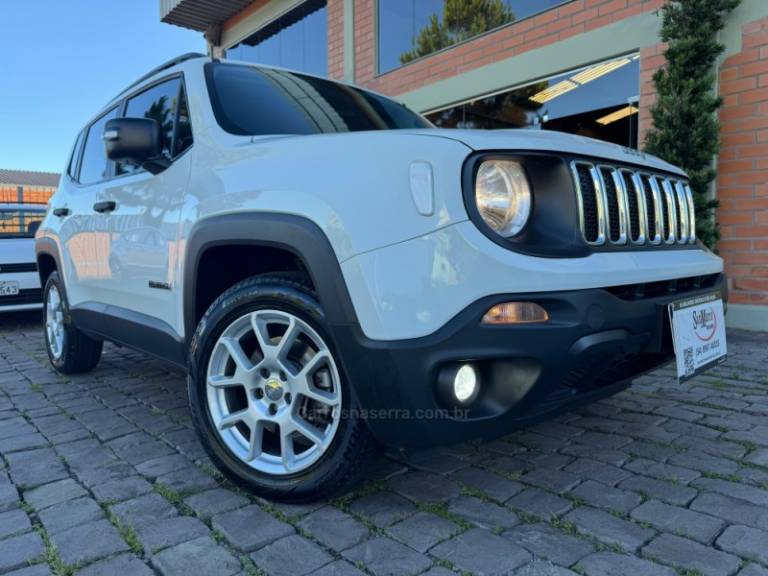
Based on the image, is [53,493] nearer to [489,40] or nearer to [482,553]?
[482,553]

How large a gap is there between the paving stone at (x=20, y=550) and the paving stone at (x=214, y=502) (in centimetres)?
46

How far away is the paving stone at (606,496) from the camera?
79.1 inches

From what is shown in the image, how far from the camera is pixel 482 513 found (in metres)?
1.97

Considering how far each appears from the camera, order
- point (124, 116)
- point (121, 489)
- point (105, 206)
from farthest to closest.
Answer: point (124, 116)
point (105, 206)
point (121, 489)

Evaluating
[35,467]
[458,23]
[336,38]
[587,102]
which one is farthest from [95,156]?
[336,38]

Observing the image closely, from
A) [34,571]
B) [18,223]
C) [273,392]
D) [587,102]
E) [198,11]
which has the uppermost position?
[198,11]

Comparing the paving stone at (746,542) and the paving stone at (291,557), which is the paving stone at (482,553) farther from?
the paving stone at (746,542)

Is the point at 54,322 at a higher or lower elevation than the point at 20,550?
higher

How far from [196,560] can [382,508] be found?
0.63 metres

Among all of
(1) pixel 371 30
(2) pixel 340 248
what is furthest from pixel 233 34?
(2) pixel 340 248

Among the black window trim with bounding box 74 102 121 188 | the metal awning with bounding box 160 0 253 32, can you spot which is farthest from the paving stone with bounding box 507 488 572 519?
the metal awning with bounding box 160 0 253 32

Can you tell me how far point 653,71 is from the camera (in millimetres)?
5500

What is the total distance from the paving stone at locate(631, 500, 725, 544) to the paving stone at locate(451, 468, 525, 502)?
1.37ft

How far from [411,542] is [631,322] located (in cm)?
97
